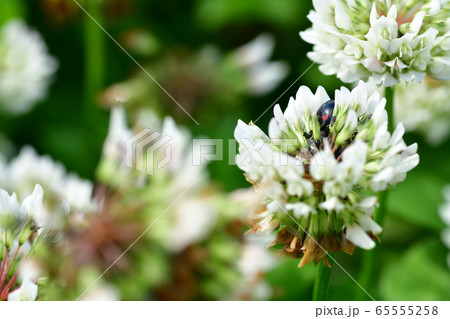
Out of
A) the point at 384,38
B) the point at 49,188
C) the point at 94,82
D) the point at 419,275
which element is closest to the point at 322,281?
the point at 384,38

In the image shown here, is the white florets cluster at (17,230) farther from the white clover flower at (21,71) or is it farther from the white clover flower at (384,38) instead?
the white clover flower at (21,71)

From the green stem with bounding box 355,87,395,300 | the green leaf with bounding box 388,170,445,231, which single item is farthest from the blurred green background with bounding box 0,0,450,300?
the green stem with bounding box 355,87,395,300

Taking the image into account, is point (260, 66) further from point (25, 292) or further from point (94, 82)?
point (25, 292)

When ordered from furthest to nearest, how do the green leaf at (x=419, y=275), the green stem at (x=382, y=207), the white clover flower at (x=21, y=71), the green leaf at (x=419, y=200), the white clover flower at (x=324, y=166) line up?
the white clover flower at (x=21, y=71) < the green leaf at (x=419, y=200) < the green leaf at (x=419, y=275) < the green stem at (x=382, y=207) < the white clover flower at (x=324, y=166)

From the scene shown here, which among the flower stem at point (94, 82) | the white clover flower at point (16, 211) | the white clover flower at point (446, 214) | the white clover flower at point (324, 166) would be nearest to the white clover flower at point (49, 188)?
the white clover flower at point (16, 211)
